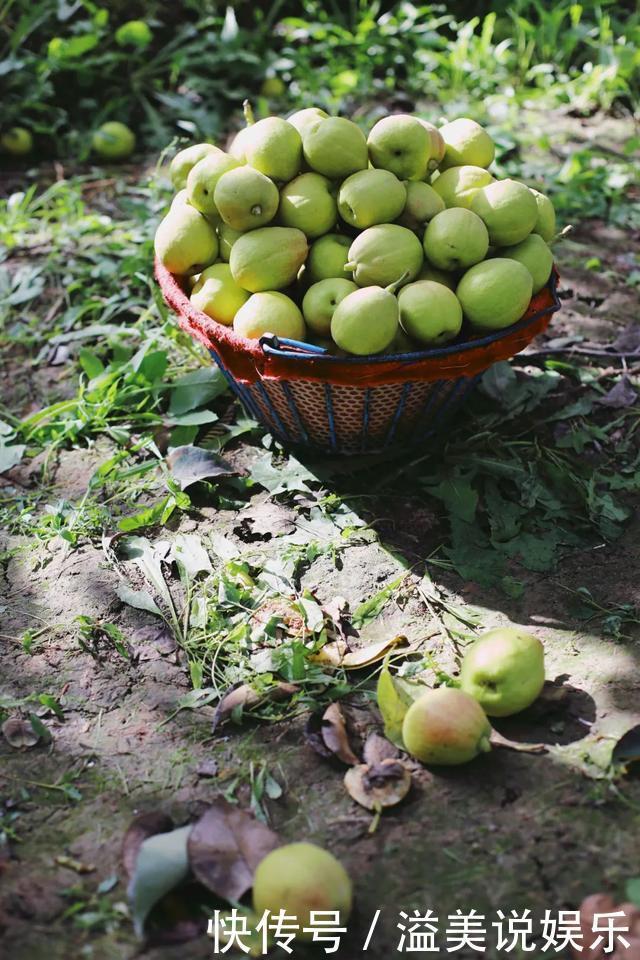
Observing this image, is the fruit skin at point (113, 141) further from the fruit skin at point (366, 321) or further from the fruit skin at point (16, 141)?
the fruit skin at point (366, 321)

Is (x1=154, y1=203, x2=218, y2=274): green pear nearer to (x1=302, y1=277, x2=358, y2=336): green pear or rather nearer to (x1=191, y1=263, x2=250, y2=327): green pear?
(x1=191, y1=263, x2=250, y2=327): green pear

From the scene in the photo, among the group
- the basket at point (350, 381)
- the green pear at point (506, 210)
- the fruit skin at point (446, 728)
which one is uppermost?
the green pear at point (506, 210)

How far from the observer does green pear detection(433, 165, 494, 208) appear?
274 cm

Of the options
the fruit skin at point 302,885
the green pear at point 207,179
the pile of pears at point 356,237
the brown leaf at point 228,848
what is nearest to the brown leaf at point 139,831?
the brown leaf at point 228,848

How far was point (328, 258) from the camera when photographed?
2.69m

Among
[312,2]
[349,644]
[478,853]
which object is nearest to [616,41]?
[312,2]

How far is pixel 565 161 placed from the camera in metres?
4.85

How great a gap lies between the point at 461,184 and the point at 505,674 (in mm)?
1542

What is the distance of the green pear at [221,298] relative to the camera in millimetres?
2730

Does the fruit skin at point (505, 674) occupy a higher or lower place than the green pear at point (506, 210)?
lower

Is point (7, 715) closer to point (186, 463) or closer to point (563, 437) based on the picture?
point (186, 463)

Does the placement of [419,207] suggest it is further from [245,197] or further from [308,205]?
[245,197]

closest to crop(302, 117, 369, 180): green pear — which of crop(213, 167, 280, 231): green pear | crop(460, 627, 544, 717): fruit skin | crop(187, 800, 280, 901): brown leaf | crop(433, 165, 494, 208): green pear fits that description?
crop(213, 167, 280, 231): green pear

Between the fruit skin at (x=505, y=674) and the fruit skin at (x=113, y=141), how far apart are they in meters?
4.09
